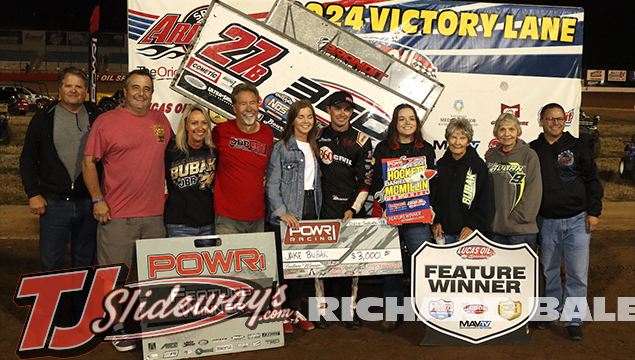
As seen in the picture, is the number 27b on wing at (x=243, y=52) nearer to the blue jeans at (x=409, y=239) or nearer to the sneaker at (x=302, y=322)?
the blue jeans at (x=409, y=239)

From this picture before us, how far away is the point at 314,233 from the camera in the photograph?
17.7ft

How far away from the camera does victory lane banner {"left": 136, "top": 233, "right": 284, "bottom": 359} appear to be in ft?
15.9

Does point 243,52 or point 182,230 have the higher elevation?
point 243,52

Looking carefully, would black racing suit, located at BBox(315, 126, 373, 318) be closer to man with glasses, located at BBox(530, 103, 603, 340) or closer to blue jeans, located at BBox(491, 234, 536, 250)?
blue jeans, located at BBox(491, 234, 536, 250)

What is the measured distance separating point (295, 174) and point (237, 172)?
19.8 inches

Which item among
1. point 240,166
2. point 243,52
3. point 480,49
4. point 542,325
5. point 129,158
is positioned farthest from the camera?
point 480,49

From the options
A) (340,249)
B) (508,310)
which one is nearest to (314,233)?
(340,249)

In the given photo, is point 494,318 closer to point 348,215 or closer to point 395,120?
point 348,215

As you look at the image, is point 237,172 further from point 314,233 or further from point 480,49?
point 480,49

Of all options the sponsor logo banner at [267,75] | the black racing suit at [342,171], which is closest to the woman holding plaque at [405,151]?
the black racing suit at [342,171]

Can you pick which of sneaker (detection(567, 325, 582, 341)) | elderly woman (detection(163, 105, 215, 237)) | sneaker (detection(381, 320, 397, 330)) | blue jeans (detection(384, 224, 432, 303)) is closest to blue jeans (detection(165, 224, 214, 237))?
elderly woman (detection(163, 105, 215, 237))

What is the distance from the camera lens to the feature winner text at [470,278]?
5188 millimetres

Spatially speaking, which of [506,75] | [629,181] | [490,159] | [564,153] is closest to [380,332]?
[490,159]

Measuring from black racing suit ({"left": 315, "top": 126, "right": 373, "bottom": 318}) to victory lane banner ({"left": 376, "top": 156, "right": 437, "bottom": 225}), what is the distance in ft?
0.76
